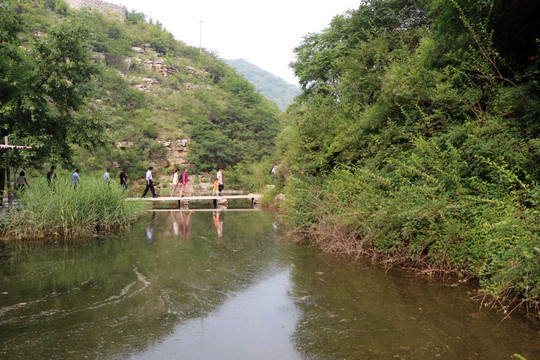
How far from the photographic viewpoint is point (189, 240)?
1018cm

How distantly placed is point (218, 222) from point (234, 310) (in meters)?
8.53

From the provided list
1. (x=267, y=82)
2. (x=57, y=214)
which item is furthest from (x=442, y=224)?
(x=267, y=82)

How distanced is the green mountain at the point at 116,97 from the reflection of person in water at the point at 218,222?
4858 millimetres

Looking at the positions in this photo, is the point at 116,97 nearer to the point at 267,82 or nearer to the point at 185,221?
the point at 185,221

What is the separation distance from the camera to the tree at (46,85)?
1112cm

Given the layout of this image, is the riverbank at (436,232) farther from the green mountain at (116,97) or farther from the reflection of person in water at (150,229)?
the green mountain at (116,97)

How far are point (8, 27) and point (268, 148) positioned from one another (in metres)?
23.7

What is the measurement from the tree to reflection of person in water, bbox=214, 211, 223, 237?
503 cm

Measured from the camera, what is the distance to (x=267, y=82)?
104m

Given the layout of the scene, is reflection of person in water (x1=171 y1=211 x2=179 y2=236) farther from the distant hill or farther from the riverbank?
the distant hill

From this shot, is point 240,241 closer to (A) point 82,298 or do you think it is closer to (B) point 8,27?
(A) point 82,298

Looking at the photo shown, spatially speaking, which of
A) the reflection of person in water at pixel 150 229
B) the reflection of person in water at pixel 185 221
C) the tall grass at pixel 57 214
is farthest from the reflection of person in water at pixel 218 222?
the tall grass at pixel 57 214

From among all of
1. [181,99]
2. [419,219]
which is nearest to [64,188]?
[419,219]

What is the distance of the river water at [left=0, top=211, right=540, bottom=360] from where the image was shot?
13.2 ft
